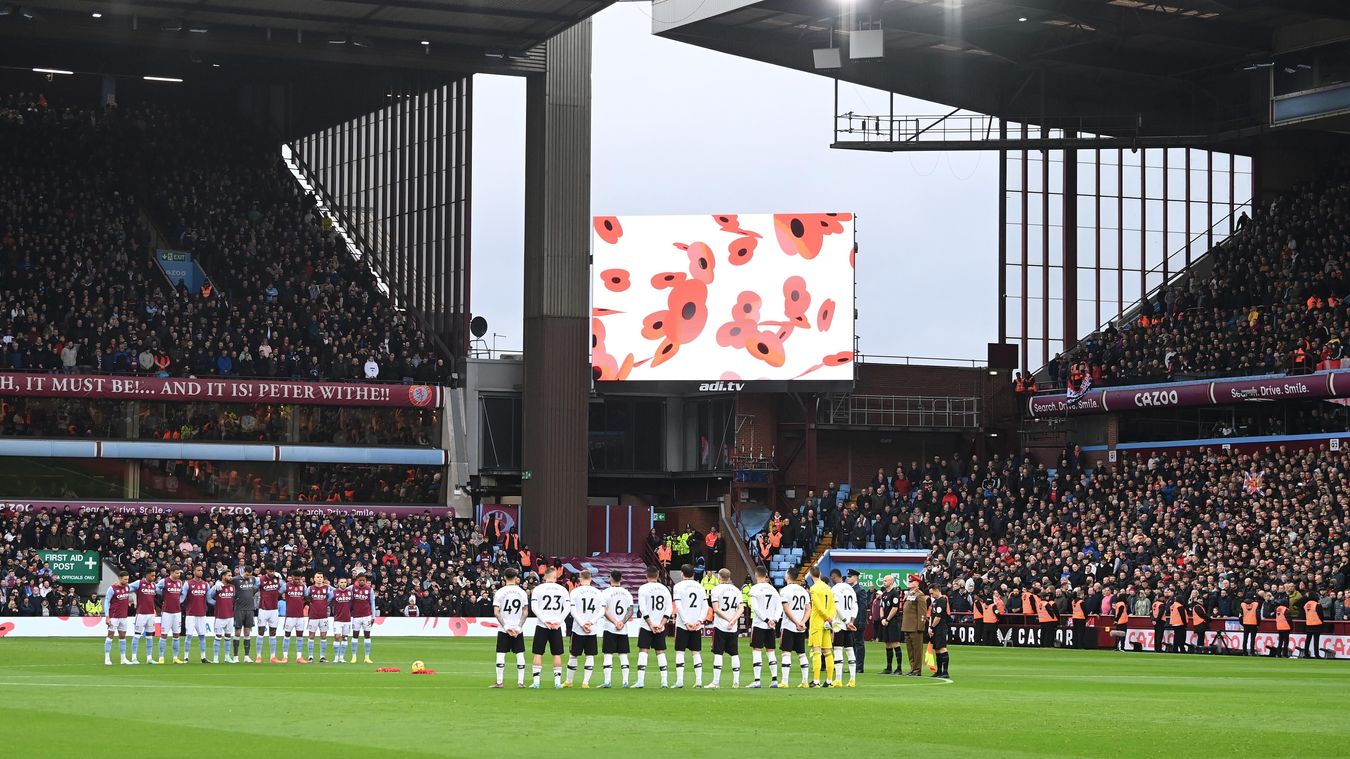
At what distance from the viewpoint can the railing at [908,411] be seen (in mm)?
70250

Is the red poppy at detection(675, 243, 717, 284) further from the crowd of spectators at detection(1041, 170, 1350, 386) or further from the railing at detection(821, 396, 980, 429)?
the crowd of spectators at detection(1041, 170, 1350, 386)

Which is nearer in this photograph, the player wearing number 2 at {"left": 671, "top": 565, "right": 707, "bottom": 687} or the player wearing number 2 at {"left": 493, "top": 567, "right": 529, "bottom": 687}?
the player wearing number 2 at {"left": 493, "top": 567, "right": 529, "bottom": 687}

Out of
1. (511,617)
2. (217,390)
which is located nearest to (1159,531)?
(511,617)

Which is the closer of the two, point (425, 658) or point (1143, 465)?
point (425, 658)

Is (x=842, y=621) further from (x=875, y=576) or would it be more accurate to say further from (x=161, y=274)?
(x=161, y=274)

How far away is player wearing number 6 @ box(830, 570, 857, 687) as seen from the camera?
29453mm

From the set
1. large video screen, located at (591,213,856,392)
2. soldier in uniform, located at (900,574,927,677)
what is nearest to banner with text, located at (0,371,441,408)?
large video screen, located at (591,213,856,392)

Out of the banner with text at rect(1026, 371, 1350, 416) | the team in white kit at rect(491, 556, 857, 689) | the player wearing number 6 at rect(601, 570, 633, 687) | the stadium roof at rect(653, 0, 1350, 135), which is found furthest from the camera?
the stadium roof at rect(653, 0, 1350, 135)

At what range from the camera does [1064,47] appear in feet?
197

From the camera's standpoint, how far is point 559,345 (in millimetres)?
65562

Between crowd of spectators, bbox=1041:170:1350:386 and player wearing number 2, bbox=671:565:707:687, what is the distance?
32.7m

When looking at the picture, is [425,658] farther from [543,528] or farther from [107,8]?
[107,8]

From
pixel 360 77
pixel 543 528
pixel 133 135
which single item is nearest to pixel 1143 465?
pixel 543 528

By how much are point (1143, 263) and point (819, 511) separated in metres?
17.1
